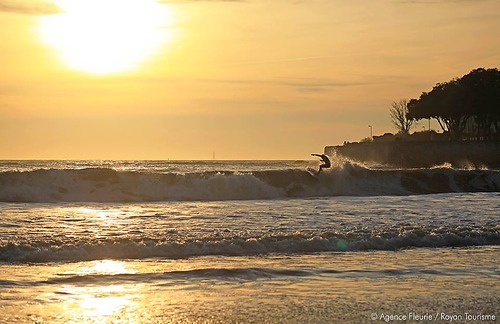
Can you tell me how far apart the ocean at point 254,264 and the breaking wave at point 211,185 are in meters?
8.32

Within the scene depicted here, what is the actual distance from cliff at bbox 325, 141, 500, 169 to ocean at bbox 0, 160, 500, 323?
234ft

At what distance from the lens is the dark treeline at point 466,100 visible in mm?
98688

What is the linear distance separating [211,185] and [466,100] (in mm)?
63927

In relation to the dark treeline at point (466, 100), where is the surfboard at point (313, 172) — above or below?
below

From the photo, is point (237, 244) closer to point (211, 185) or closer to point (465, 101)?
point (211, 185)

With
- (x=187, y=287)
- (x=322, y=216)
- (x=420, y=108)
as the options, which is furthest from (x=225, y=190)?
(x=420, y=108)

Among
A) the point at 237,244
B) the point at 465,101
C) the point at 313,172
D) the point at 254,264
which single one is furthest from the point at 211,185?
the point at 465,101

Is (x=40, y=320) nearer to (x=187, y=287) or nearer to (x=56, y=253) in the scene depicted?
(x=187, y=287)

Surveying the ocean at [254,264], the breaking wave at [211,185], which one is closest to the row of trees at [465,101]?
the breaking wave at [211,185]

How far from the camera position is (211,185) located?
4253 centimetres

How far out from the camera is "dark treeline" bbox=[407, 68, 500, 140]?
98.7 meters

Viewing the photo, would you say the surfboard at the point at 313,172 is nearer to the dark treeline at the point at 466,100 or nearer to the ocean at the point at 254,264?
the ocean at the point at 254,264

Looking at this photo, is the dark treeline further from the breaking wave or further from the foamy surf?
the foamy surf

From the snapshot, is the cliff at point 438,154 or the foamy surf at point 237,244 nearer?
the foamy surf at point 237,244
